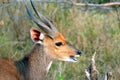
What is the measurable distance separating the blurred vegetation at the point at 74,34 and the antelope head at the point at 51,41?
0.98 metres

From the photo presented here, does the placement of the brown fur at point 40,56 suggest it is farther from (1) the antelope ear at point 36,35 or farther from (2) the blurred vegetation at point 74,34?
(2) the blurred vegetation at point 74,34

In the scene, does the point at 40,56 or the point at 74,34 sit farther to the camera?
the point at 74,34

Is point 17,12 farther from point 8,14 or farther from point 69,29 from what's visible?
point 69,29

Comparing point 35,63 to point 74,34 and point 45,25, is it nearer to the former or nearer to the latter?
point 45,25

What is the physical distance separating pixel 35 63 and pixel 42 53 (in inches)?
7.1

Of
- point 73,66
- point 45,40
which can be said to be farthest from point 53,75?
point 45,40

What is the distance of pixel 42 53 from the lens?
7969 millimetres

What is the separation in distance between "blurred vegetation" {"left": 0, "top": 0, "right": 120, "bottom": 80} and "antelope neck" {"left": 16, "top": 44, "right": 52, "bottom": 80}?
0.91m

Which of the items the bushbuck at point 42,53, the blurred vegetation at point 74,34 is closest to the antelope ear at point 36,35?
the bushbuck at point 42,53

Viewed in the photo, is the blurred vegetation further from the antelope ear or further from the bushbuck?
the antelope ear

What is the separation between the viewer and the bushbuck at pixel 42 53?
786cm

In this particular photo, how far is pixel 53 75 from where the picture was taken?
29.7 ft

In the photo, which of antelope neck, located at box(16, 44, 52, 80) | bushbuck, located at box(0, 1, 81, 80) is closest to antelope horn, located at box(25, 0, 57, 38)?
bushbuck, located at box(0, 1, 81, 80)

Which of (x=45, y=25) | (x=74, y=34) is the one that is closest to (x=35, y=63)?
(x=45, y=25)
